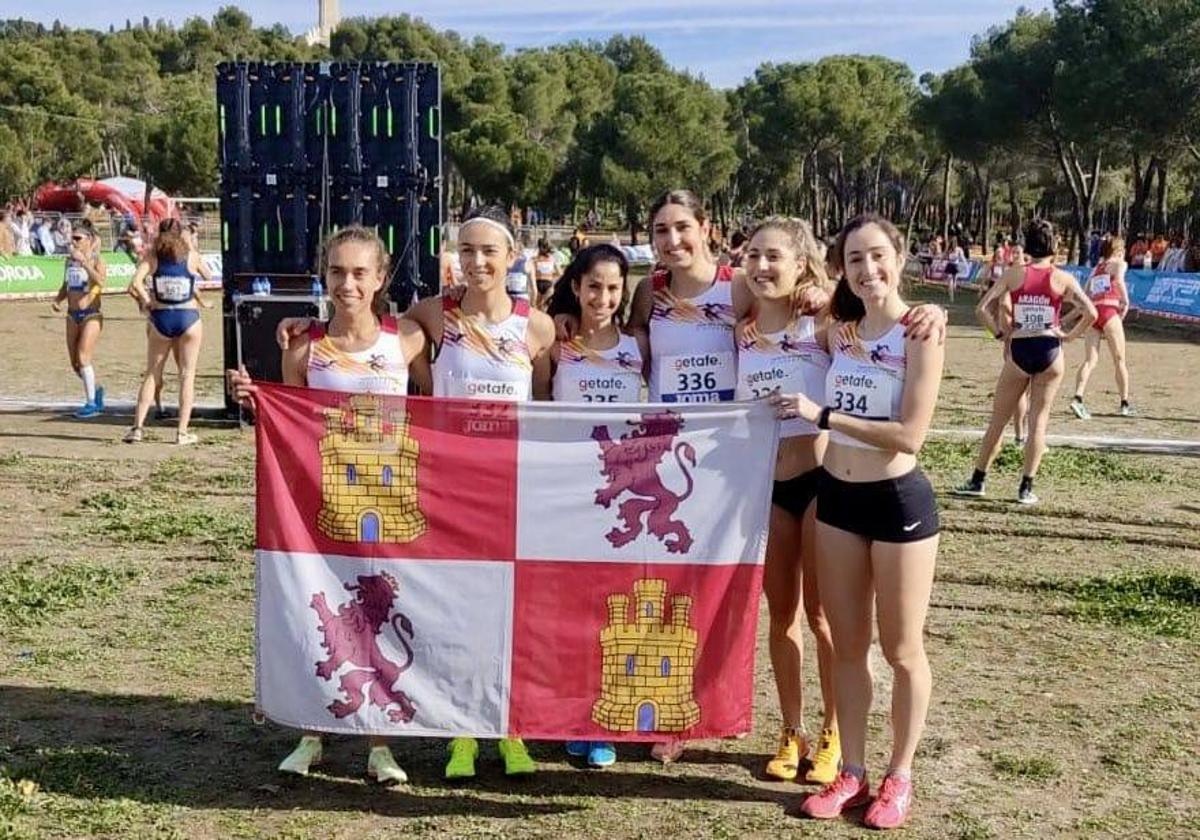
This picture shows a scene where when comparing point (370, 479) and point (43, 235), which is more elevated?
point (43, 235)

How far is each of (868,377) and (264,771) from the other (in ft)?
8.34

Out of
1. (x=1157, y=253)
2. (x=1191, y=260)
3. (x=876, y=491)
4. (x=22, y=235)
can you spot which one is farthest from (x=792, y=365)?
(x=1157, y=253)

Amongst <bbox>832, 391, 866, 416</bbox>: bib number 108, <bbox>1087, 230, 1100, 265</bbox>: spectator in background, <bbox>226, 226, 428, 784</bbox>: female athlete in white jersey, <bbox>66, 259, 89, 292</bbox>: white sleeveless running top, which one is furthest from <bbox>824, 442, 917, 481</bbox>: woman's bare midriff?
<bbox>1087, 230, 1100, 265</bbox>: spectator in background

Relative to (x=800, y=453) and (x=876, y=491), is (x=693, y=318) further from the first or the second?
(x=876, y=491)

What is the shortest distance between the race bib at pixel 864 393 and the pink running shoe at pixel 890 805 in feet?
4.03

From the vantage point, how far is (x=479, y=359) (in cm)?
452

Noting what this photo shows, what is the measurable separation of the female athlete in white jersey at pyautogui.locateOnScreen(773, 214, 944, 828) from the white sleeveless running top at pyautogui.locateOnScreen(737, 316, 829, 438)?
0.14m

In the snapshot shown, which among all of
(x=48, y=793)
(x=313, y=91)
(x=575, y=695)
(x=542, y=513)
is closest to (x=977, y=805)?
(x=575, y=695)

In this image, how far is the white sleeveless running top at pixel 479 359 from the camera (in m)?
4.52

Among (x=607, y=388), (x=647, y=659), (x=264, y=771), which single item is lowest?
(x=264, y=771)

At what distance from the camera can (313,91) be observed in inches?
466

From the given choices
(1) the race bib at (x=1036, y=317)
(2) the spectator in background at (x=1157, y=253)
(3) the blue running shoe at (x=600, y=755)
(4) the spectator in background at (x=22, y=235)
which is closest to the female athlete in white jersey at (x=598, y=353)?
(3) the blue running shoe at (x=600, y=755)

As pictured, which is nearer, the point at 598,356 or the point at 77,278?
the point at 598,356

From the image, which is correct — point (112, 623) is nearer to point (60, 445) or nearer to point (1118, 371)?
point (60, 445)
